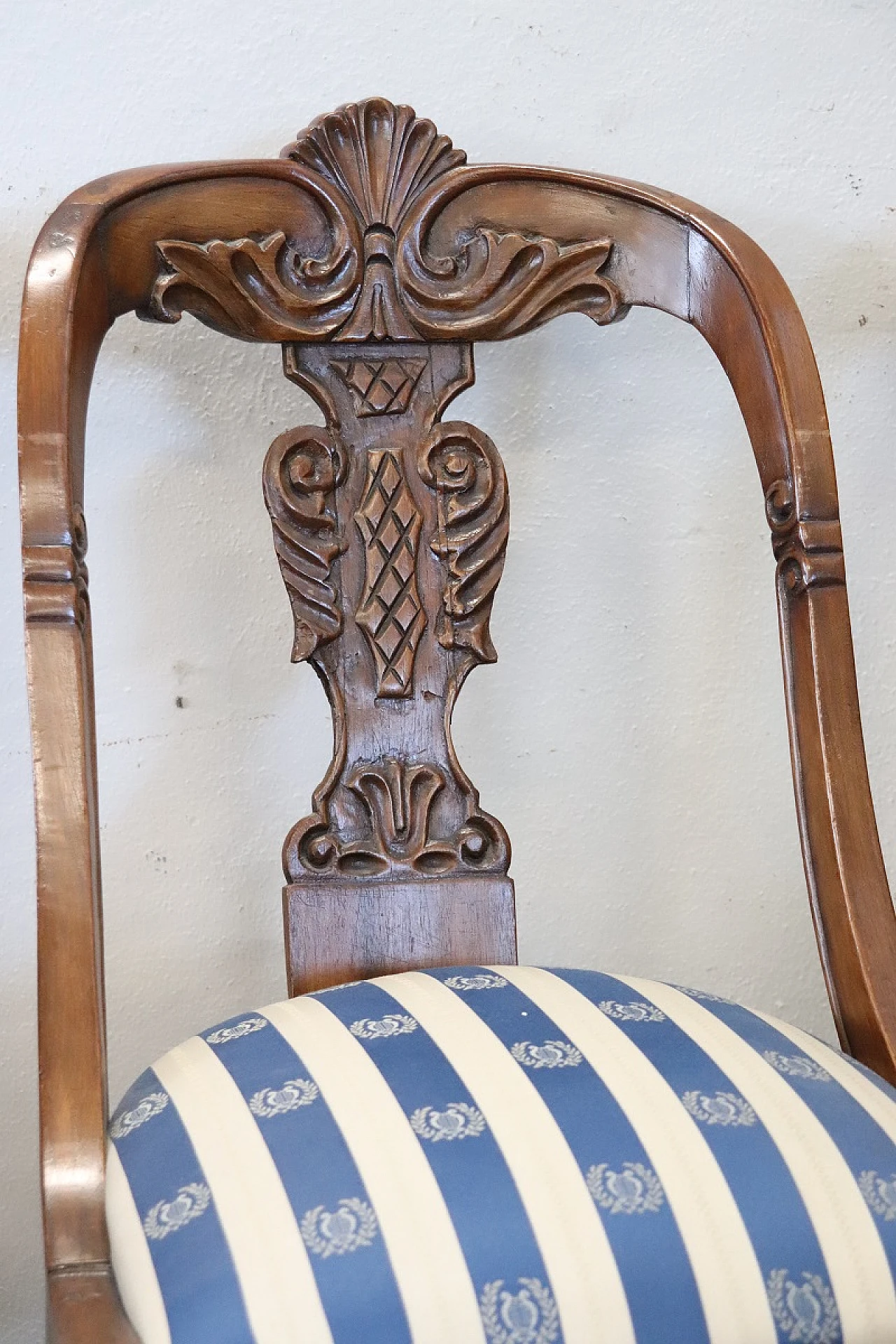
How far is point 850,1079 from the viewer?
0.63m

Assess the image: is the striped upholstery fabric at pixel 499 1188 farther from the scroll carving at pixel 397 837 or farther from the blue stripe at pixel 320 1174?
the scroll carving at pixel 397 837

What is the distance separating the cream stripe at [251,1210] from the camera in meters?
Result: 0.50

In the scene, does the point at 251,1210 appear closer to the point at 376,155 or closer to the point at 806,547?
the point at 806,547

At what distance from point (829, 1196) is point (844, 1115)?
48mm

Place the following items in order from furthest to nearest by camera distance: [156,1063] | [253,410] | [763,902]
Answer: [763,902] → [253,410] → [156,1063]

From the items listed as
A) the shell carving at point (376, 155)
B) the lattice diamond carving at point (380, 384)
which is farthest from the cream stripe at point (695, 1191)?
the shell carving at point (376, 155)

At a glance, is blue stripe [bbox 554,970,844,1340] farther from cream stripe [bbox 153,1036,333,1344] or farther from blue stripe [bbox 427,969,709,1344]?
cream stripe [bbox 153,1036,333,1344]

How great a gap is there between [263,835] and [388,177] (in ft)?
1.59

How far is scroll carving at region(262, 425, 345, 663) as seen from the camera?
791 millimetres

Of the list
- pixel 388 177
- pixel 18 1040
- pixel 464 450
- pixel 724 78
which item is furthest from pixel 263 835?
pixel 724 78

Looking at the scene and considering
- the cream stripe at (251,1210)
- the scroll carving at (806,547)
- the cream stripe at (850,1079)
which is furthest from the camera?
the scroll carving at (806,547)

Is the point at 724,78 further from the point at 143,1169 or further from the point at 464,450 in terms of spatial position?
the point at 143,1169

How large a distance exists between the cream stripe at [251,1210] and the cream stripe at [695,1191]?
154 mm

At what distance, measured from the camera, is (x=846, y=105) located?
1.01 metres
